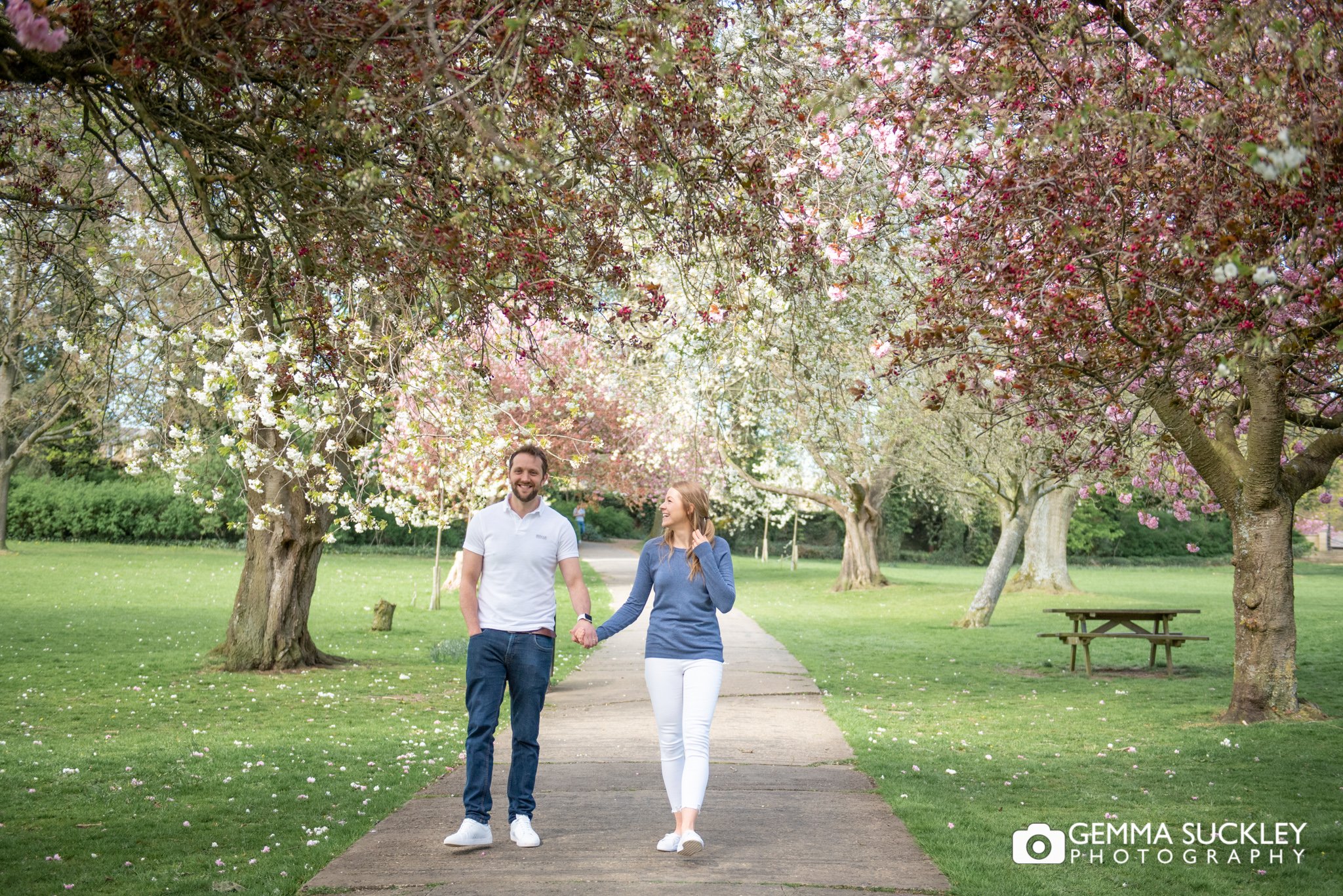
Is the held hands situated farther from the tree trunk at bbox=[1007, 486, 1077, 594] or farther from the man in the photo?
the tree trunk at bbox=[1007, 486, 1077, 594]

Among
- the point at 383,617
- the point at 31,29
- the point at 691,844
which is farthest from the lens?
the point at 383,617

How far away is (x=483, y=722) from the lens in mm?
5520

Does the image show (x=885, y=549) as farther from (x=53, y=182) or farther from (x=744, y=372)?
(x=53, y=182)

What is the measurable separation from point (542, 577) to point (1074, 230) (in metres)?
2.94

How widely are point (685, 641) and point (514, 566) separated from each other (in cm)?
92

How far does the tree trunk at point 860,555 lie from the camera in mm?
33875

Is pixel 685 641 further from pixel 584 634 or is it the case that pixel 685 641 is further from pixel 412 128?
pixel 412 128

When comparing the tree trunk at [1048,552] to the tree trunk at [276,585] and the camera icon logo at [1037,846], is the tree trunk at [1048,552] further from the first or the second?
the camera icon logo at [1037,846]

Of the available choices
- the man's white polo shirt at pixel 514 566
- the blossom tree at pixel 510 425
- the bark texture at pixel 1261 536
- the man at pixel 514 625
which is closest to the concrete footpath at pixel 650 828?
the man at pixel 514 625

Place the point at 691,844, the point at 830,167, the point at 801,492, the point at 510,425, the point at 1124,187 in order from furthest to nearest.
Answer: the point at 801,492 → the point at 510,425 → the point at 830,167 → the point at 1124,187 → the point at 691,844

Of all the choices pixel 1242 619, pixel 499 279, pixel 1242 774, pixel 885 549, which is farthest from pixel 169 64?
pixel 885 549

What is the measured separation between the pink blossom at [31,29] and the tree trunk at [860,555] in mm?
31101

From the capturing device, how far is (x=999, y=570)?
22.3 metres

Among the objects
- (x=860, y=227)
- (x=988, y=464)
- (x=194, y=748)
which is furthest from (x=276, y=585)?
(x=988, y=464)
